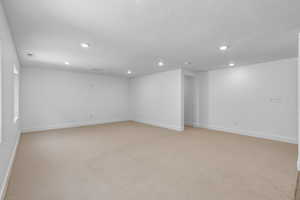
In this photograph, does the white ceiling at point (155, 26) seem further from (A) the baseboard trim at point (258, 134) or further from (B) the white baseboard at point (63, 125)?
(B) the white baseboard at point (63, 125)

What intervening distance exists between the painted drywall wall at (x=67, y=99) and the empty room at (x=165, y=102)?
1.5 inches

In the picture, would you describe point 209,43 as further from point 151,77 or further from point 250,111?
point 151,77

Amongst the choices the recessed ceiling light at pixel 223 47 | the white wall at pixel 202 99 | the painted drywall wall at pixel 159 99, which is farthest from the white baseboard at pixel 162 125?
the recessed ceiling light at pixel 223 47

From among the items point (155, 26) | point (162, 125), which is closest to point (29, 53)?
point (155, 26)

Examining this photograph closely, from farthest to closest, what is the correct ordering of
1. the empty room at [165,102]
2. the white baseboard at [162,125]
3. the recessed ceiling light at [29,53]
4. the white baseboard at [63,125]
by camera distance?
the white baseboard at [162,125] < the white baseboard at [63,125] < the recessed ceiling light at [29,53] < the empty room at [165,102]

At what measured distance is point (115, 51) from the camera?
11.2 feet

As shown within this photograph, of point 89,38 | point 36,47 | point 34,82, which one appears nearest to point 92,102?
point 34,82

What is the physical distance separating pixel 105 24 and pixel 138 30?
0.52 meters

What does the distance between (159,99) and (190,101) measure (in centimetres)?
145

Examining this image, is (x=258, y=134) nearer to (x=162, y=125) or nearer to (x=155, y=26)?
(x=162, y=125)

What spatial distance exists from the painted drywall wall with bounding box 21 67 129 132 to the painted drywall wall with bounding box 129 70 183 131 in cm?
88

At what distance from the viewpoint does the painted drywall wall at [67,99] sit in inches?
200

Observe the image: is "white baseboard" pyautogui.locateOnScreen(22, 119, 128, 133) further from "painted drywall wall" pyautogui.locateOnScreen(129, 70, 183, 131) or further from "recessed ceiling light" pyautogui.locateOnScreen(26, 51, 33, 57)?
"recessed ceiling light" pyautogui.locateOnScreen(26, 51, 33, 57)

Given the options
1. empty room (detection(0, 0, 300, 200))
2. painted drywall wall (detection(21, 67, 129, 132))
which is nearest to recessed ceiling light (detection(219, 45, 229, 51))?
empty room (detection(0, 0, 300, 200))
